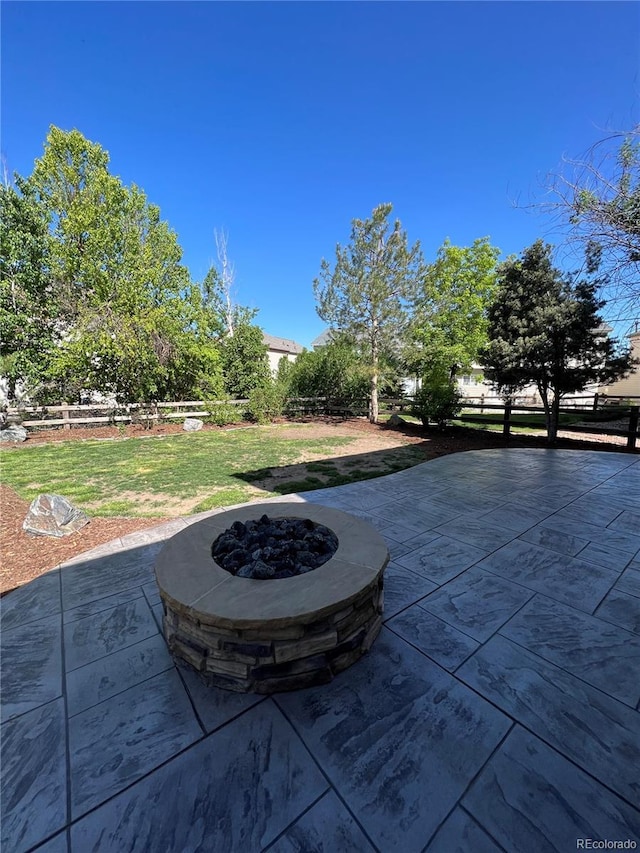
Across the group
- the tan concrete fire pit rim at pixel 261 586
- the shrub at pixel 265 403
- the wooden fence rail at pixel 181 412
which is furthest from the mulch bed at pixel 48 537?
the shrub at pixel 265 403

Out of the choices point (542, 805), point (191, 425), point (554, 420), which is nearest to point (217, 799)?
point (542, 805)

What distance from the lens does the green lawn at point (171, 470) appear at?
4.55m

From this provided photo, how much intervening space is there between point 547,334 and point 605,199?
170 inches

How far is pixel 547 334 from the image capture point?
734 cm

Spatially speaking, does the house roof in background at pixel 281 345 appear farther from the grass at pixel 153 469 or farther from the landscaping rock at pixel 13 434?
the landscaping rock at pixel 13 434

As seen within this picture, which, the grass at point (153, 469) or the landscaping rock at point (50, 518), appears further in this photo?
the grass at point (153, 469)

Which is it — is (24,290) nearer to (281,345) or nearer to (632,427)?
(632,427)

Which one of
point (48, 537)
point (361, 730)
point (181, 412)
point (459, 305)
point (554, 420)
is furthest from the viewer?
point (459, 305)

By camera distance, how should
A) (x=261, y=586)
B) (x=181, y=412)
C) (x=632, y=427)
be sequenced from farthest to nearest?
(x=181, y=412) < (x=632, y=427) < (x=261, y=586)

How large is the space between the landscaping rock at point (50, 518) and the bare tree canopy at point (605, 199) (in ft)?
21.1

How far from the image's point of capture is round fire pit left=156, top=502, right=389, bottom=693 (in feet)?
5.23

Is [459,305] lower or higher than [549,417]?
higher

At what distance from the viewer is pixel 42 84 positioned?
6.57 metres

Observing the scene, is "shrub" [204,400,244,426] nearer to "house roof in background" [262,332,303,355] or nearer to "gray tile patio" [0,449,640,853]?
"gray tile patio" [0,449,640,853]
